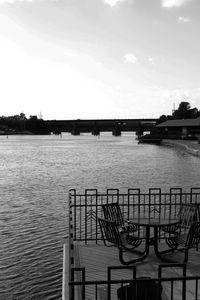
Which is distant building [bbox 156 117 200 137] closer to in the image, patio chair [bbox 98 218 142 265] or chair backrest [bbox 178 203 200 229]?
chair backrest [bbox 178 203 200 229]

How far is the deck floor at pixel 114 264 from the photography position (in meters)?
7.71

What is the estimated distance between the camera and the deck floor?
7.71 m

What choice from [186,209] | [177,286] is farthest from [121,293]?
[186,209]

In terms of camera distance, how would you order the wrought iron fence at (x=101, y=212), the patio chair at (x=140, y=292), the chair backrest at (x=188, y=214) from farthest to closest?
the wrought iron fence at (x=101, y=212) < the chair backrest at (x=188, y=214) < the patio chair at (x=140, y=292)

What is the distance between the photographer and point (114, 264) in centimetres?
929

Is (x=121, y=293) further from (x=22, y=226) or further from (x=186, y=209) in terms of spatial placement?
(x=22, y=226)

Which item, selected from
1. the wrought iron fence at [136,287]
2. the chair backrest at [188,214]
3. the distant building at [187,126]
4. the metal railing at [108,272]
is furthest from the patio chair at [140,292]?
the distant building at [187,126]

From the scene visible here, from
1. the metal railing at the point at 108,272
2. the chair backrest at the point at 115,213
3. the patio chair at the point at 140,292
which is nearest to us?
the metal railing at the point at 108,272

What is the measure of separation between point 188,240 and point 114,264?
193cm

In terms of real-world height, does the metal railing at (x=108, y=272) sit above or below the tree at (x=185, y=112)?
below

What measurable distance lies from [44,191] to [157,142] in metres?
93.4

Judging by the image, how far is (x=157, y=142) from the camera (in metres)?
117

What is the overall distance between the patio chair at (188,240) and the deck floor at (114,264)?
266 mm

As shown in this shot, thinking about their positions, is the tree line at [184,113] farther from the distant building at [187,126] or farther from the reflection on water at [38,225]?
the reflection on water at [38,225]
